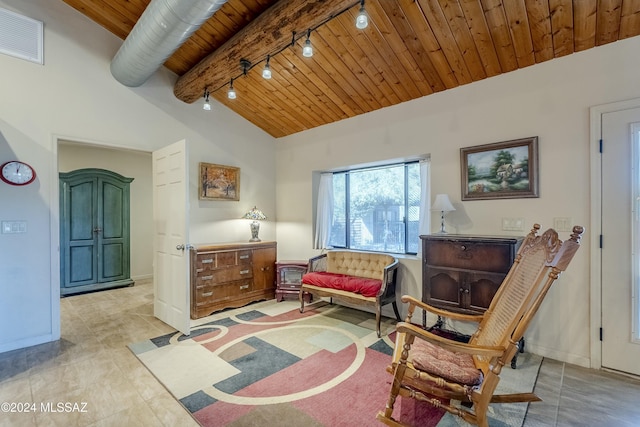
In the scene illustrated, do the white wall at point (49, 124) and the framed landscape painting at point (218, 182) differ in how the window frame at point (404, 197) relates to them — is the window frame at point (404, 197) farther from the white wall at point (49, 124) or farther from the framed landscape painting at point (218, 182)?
the white wall at point (49, 124)

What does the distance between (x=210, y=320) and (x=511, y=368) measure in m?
3.28

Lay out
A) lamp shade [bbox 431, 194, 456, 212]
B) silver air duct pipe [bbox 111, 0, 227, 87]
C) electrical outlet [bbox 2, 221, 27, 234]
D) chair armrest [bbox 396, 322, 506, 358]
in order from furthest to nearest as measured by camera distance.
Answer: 1. lamp shade [bbox 431, 194, 456, 212]
2. electrical outlet [bbox 2, 221, 27, 234]
3. silver air duct pipe [bbox 111, 0, 227, 87]
4. chair armrest [bbox 396, 322, 506, 358]

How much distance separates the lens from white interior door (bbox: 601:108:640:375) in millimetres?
2412

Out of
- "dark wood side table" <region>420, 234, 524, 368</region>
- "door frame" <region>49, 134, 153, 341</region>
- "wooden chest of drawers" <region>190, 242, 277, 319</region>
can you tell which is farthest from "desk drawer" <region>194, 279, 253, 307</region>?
"dark wood side table" <region>420, 234, 524, 368</region>

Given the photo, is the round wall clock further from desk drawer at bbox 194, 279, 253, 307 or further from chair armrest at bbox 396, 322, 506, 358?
chair armrest at bbox 396, 322, 506, 358

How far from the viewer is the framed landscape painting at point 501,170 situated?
284 cm

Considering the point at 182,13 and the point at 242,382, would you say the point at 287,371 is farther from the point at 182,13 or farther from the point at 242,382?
the point at 182,13

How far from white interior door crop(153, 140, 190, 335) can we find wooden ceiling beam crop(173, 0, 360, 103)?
0.92 meters

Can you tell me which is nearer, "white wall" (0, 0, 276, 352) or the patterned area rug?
the patterned area rug

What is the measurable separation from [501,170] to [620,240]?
108cm

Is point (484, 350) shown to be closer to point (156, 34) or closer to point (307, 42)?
point (307, 42)

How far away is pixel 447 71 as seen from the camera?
3.09 m

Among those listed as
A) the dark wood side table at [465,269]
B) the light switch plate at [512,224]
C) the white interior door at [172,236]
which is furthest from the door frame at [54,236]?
the light switch plate at [512,224]

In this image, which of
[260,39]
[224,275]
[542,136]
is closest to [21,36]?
[260,39]
